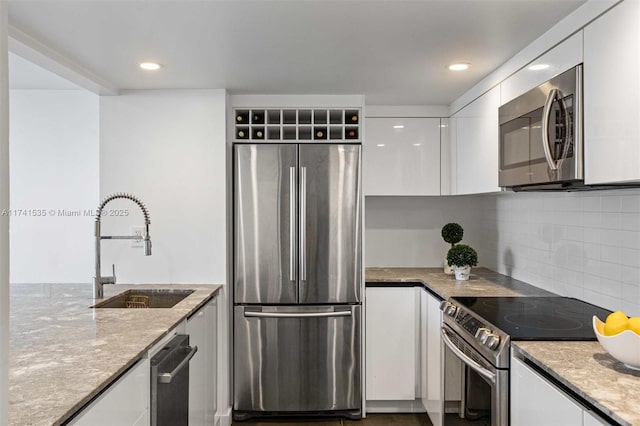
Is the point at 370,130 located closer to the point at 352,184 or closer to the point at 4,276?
the point at 352,184

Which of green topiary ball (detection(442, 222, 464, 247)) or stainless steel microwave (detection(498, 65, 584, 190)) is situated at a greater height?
stainless steel microwave (detection(498, 65, 584, 190))

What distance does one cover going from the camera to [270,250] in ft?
11.4

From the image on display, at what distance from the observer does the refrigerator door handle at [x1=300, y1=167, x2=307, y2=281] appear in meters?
3.48

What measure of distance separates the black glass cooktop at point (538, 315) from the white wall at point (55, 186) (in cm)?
259

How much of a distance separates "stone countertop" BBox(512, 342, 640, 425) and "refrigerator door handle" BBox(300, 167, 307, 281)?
1806mm

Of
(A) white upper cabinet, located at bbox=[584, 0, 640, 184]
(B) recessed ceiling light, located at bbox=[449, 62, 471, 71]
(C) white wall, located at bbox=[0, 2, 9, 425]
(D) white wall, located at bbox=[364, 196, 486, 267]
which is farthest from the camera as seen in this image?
(D) white wall, located at bbox=[364, 196, 486, 267]

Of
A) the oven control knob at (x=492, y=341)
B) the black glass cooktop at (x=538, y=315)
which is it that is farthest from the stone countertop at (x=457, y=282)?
the oven control knob at (x=492, y=341)

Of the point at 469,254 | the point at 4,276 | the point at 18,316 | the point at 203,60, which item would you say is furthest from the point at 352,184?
the point at 4,276

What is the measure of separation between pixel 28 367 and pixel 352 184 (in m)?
2.34

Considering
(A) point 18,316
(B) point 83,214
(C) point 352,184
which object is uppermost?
(C) point 352,184

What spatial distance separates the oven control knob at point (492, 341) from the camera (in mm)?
1967

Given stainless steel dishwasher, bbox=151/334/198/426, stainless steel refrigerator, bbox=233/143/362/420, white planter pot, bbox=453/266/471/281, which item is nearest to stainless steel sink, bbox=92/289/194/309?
stainless steel refrigerator, bbox=233/143/362/420

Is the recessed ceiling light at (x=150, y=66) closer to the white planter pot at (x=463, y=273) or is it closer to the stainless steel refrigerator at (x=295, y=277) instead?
the stainless steel refrigerator at (x=295, y=277)

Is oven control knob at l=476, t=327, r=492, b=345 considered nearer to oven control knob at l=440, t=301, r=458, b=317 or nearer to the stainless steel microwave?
oven control knob at l=440, t=301, r=458, b=317
